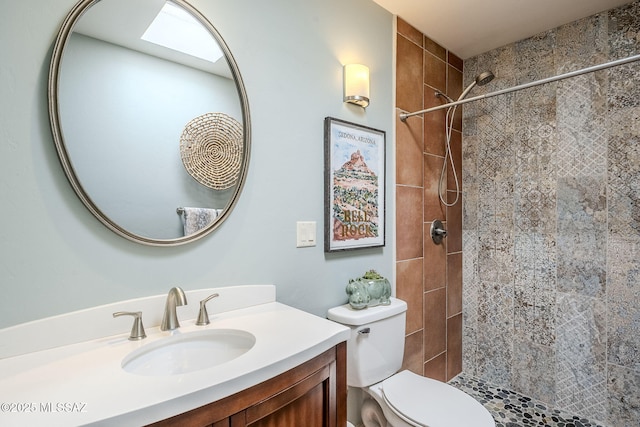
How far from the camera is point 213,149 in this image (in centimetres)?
117

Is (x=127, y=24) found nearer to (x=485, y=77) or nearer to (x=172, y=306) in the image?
(x=172, y=306)

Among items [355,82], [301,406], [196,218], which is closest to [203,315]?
[196,218]

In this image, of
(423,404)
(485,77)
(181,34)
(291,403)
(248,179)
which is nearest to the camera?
(291,403)

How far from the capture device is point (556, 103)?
203 cm

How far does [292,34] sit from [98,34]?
0.75 meters

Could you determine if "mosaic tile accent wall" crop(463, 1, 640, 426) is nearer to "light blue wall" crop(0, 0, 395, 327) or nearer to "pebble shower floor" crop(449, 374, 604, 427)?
"pebble shower floor" crop(449, 374, 604, 427)

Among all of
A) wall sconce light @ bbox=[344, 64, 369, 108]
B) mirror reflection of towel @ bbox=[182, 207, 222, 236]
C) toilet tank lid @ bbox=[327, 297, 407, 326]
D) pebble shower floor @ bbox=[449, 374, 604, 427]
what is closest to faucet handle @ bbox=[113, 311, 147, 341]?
mirror reflection of towel @ bbox=[182, 207, 222, 236]

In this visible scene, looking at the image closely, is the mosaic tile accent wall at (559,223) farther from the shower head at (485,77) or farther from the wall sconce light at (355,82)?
the wall sconce light at (355,82)

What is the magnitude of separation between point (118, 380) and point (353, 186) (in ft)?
4.08

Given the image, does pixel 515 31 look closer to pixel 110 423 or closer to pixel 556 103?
pixel 556 103

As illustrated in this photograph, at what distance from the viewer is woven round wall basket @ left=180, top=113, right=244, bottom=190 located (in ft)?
3.68

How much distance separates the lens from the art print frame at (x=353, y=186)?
154cm

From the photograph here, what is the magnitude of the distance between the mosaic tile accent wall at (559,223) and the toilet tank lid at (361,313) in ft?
3.65

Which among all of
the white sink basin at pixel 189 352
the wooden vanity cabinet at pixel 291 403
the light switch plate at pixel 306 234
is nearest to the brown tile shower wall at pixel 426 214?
the light switch plate at pixel 306 234
